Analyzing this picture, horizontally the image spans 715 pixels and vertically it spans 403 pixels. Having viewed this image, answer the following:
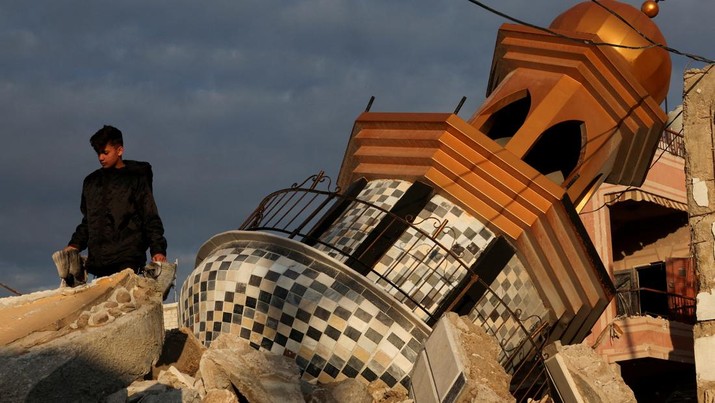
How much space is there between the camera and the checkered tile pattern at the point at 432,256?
11211 millimetres

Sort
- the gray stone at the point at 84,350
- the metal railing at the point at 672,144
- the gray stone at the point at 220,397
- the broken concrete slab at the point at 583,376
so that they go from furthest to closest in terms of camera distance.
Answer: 1. the metal railing at the point at 672,144
2. the broken concrete slab at the point at 583,376
3. the gray stone at the point at 220,397
4. the gray stone at the point at 84,350

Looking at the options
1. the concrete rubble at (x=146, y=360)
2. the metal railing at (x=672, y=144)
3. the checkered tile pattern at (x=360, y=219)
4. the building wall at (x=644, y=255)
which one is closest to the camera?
the concrete rubble at (x=146, y=360)

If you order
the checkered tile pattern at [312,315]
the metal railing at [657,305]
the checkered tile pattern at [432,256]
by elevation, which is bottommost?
the checkered tile pattern at [312,315]

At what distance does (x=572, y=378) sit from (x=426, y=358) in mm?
1359

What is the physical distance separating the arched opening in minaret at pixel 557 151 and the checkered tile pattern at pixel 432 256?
10.8 feet

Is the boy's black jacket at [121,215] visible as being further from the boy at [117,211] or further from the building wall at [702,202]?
the building wall at [702,202]

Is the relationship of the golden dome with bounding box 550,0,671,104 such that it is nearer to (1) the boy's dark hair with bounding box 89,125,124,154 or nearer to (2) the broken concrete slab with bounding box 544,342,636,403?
(2) the broken concrete slab with bounding box 544,342,636,403

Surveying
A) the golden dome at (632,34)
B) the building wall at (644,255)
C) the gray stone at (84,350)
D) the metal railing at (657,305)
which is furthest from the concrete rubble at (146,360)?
the metal railing at (657,305)

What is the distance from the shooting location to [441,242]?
11.6m

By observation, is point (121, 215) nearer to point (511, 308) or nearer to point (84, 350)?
point (84, 350)

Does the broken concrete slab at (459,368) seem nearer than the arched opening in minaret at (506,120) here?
Yes

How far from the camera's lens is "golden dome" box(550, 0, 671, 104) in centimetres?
1391

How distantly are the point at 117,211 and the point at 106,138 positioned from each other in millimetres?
543

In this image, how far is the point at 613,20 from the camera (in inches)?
550
